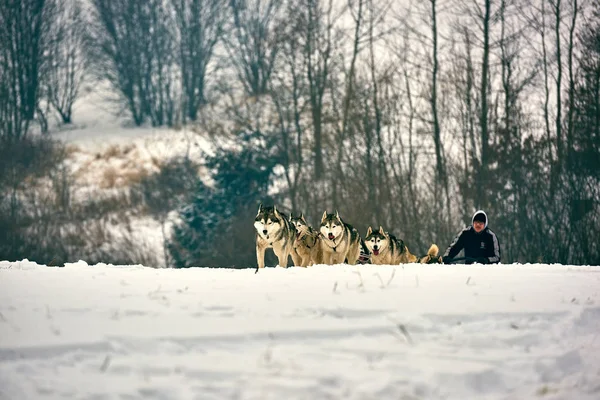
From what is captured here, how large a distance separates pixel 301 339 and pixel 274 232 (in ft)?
17.4

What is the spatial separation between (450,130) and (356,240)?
23680 millimetres

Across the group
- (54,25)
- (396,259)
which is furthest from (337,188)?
(54,25)

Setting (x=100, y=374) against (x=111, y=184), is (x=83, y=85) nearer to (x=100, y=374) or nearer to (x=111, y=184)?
(x=111, y=184)

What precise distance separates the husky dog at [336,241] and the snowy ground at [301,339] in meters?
3.07

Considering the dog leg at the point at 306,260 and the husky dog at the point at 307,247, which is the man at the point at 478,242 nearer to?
the husky dog at the point at 307,247

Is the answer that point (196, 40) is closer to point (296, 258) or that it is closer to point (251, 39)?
point (251, 39)

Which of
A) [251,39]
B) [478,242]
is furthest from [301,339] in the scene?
[251,39]

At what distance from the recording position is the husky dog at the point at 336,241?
13.4 meters

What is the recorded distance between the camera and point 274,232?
13.1 metres

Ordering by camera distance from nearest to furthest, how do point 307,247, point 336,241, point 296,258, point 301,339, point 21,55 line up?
1. point 301,339
2. point 336,241
3. point 307,247
4. point 296,258
5. point 21,55

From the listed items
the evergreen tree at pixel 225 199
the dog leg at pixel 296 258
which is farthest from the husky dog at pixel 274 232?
the evergreen tree at pixel 225 199

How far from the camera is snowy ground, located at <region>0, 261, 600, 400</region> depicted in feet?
22.9

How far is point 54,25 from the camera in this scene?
192ft

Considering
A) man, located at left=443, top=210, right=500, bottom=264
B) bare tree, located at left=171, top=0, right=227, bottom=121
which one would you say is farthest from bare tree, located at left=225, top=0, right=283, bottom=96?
man, located at left=443, top=210, right=500, bottom=264
